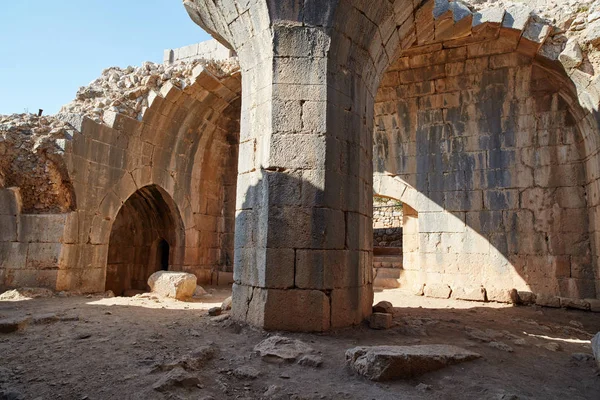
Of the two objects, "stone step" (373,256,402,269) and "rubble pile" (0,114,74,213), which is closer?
"rubble pile" (0,114,74,213)

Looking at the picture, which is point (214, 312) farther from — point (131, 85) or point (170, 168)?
point (131, 85)

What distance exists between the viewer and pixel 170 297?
24.1 ft

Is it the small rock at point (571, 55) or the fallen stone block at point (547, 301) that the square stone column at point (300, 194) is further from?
the fallen stone block at point (547, 301)

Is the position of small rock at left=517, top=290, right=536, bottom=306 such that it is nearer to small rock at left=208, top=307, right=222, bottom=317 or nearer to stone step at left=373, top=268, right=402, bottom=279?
stone step at left=373, top=268, right=402, bottom=279

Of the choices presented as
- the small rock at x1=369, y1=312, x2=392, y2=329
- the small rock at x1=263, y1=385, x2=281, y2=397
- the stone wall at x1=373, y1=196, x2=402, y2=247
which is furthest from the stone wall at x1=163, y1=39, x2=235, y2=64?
the small rock at x1=263, y1=385, x2=281, y2=397

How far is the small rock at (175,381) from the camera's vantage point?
2.78 meters

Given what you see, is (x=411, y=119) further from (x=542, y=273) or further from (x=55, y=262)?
(x=55, y=262)

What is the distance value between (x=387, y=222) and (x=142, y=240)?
27.9 ft

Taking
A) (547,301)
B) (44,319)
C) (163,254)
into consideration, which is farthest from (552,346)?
(163,254)

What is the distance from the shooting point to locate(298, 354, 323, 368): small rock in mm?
3297

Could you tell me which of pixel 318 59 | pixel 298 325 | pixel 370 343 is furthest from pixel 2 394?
pixel 318 59

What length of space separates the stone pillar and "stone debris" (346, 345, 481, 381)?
958 mm

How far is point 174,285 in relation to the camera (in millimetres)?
7387

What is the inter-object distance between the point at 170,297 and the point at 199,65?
5011 mm
